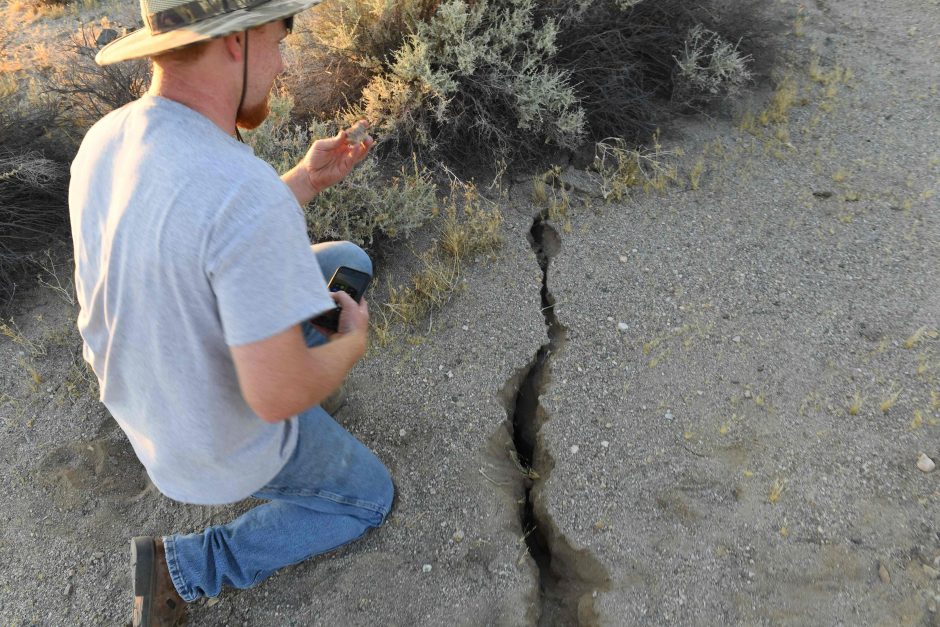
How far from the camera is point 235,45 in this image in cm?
147

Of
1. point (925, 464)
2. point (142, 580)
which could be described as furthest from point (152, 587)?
point (925, 464)

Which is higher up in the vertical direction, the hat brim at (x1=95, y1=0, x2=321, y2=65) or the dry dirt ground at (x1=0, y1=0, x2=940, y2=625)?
the hat brim at (x1=95, y1=0, x2=321, y2=65)

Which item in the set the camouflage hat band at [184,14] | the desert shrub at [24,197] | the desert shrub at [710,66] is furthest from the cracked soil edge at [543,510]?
the desert shrub at [24,197]

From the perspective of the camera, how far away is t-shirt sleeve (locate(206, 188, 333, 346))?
1261 mm

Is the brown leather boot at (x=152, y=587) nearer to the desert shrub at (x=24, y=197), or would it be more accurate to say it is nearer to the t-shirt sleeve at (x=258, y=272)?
the t-shirt sleeve at (x=258, y=272)

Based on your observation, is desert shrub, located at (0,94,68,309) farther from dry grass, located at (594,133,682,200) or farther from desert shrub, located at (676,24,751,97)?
desert shrub, located at (676,24,751,97)

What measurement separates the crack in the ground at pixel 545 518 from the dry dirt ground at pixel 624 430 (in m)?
0.01

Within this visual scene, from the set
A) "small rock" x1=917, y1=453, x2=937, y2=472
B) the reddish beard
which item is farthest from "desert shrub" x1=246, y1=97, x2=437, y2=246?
"small rock" x1=917, y1=453, x2=937, y2=472

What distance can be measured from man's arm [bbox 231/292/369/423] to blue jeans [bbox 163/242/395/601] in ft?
1.67

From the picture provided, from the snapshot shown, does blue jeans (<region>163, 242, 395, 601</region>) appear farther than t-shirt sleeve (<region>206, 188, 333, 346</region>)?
Yes

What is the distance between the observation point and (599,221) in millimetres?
3459

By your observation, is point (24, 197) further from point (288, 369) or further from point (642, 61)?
point (642, 61)

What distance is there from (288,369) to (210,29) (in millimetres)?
755

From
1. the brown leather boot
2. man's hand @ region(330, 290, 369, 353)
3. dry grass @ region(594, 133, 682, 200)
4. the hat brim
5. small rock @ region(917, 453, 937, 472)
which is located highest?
the hat brim
